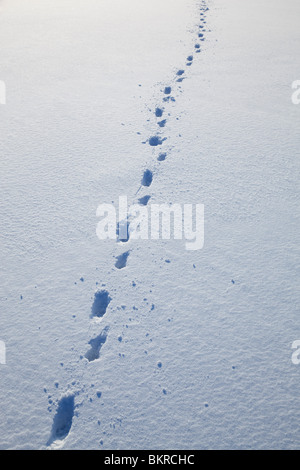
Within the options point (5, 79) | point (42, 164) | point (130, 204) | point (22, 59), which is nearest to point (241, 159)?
point (130, 204)

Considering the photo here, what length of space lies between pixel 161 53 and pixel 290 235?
3.19 metres

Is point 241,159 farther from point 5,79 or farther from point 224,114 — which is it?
point 5,79

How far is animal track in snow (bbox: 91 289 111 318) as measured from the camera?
1820 mm

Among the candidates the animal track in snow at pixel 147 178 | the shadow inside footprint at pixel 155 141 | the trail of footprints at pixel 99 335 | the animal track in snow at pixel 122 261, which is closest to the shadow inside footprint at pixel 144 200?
the trail of footprints at pixel 99 335

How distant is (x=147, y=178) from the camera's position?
2572 mm

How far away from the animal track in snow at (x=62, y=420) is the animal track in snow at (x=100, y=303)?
0.45 meters

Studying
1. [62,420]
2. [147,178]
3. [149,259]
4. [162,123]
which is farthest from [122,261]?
[162,123]

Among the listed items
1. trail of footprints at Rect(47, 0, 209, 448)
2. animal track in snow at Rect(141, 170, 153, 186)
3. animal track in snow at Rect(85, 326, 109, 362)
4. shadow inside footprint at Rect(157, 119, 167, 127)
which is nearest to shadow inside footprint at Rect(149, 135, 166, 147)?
trail of footprints at Rect(47, 0, 209, 448)

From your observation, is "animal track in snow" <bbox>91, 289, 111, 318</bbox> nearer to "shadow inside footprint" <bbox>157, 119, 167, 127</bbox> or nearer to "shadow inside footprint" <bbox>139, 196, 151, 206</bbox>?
"shadow inside footprint" <bbox>139, 196, 151, 206</bbox>

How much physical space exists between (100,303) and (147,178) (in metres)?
1.17

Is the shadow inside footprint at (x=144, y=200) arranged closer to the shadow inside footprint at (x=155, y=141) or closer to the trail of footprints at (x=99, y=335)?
the trail of footprints at (x=99, y=335)

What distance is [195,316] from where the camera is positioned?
69.7 inches

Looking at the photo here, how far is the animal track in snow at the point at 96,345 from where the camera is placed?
1668 millimetres

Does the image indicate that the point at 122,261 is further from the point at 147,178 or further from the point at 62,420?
the point at 62,420
